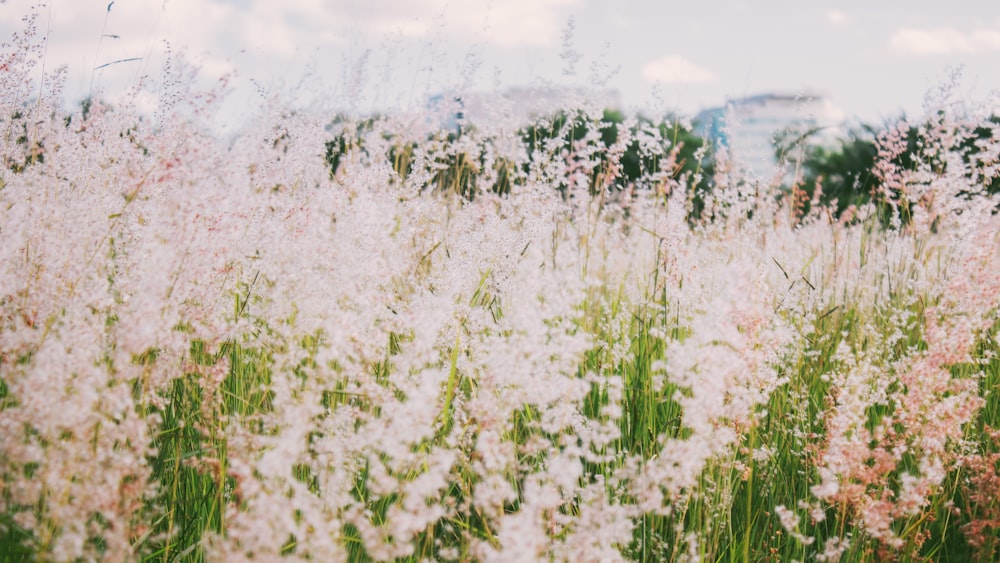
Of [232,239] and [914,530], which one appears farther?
[232,239]

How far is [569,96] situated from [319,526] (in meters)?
2.62

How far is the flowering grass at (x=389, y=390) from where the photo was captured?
4.70 ft

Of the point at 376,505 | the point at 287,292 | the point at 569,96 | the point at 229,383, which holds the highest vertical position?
the point at 569,96

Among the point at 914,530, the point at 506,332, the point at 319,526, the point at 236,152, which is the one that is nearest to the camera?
the point at 319,526

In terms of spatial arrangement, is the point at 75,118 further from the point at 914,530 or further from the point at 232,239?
the point at 914,530

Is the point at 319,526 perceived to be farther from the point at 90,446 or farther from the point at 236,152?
the point at 236,152

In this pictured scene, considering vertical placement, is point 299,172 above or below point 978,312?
above

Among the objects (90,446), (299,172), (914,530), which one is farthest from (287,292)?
(914,530)

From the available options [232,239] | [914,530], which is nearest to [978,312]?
[914,530]

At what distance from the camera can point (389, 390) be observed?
1.90 metres

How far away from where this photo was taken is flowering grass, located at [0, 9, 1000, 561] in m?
1.43

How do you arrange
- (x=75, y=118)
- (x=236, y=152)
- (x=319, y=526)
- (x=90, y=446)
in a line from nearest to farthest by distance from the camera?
(x=319, y=526)
(x=90, y=446)
(x=236, y=152)
(x=75, y=118)

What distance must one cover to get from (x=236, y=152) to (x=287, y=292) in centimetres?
68

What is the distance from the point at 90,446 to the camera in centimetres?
147
